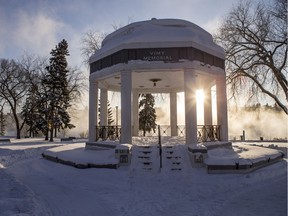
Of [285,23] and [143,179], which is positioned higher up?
[285,23]

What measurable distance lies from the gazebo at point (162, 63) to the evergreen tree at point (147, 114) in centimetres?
2209

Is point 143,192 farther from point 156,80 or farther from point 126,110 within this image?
point 156,80

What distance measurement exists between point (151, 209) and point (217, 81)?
445 inches

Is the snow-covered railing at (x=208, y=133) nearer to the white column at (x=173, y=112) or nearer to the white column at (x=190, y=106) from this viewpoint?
the white column at (x=190, y=106)

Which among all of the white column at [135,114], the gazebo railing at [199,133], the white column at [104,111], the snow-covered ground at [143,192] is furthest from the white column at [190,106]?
the white column at [135,114]

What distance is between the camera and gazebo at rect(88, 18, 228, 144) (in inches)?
524

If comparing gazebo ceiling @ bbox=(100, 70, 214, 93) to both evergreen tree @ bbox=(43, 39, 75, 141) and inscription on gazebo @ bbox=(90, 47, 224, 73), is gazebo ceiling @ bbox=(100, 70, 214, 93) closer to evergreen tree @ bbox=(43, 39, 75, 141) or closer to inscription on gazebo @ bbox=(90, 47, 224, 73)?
inscription on gazebo @ bbox=(90, 47, 224, 73)

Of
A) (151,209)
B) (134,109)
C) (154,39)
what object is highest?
(154,39)

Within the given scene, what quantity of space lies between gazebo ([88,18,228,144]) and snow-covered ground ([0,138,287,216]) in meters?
3.49

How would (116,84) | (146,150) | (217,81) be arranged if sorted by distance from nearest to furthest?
(146,150) < (217,81) < (116,84)

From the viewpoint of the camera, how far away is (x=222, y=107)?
1549 centimetres

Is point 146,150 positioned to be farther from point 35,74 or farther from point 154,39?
point 35,74

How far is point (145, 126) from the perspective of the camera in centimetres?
3878

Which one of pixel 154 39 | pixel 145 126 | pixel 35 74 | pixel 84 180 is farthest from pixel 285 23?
pixel 35 74
